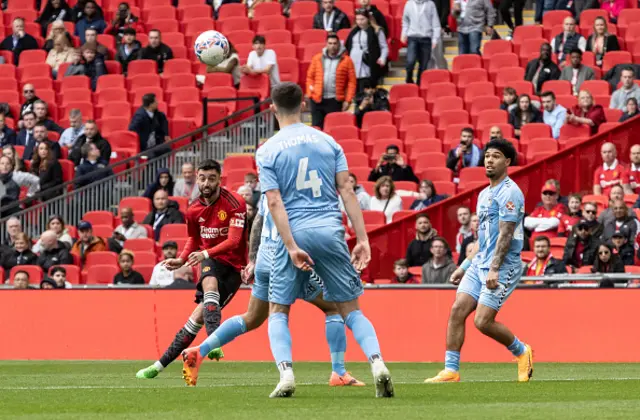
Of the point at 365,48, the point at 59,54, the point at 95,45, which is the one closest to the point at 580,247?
the point at 365,48

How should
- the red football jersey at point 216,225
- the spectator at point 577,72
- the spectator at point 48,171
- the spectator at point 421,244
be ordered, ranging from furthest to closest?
the spectator at point 48,171, the spectator at point 577,72, the spectator at point 421,244, the red football jersey at point 216,225

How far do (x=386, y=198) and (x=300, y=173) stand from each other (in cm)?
1206

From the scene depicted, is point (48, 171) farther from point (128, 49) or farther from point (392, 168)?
point (392, 168)

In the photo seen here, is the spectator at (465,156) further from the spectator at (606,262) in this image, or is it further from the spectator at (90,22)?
the spectator at (90,22)

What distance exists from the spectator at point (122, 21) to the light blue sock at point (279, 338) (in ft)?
65.6

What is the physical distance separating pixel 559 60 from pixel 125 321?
357 inches

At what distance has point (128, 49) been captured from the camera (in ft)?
92.3

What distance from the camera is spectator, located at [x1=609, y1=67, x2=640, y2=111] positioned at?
22.2 meters

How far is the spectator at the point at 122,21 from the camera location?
1140 inches

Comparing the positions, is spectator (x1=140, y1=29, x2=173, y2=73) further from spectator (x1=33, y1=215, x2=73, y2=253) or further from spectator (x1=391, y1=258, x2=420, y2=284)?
spectator (x1=391, y1=258, x2=420, y2=284)


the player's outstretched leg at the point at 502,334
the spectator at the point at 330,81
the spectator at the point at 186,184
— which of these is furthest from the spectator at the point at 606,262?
the spectator at the point at 330,81

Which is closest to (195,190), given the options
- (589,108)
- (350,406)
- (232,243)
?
(589,108)

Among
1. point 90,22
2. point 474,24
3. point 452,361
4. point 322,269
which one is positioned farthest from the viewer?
point 90,22

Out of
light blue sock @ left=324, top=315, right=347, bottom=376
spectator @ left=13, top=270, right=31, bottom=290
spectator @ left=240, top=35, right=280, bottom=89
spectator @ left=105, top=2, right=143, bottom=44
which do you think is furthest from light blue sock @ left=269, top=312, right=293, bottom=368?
spectator @ left=105, top=2, right=143, bottom=44
